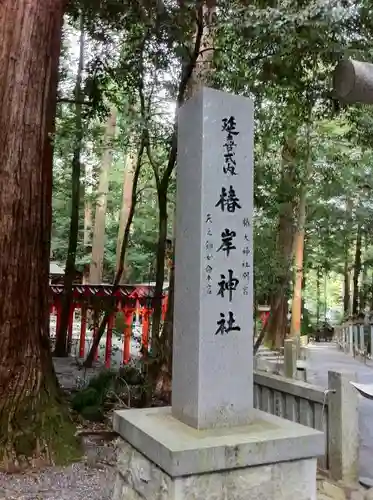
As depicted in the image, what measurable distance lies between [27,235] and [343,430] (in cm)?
339

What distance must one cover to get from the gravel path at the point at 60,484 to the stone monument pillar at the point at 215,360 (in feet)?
3.32

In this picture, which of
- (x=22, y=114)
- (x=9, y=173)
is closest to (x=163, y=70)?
(x=22, y=114)

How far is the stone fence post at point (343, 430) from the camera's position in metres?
4.23

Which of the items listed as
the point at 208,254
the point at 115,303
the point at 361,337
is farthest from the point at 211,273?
the point at 361,337

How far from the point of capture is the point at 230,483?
251 cm

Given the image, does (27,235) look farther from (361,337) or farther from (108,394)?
(361,337)

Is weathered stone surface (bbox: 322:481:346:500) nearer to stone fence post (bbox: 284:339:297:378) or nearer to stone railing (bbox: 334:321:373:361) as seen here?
stone fence post (bbox: 284:339:297:378)

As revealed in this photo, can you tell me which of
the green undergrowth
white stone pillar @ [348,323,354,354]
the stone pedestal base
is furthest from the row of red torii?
the stone pedestal base

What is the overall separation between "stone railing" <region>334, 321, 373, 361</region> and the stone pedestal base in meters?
10.3

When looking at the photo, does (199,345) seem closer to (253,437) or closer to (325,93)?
(253,437)

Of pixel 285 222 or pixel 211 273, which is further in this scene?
pixel 285 222

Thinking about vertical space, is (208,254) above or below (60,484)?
above

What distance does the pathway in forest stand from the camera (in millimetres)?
5125

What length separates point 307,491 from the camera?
8.86ft
